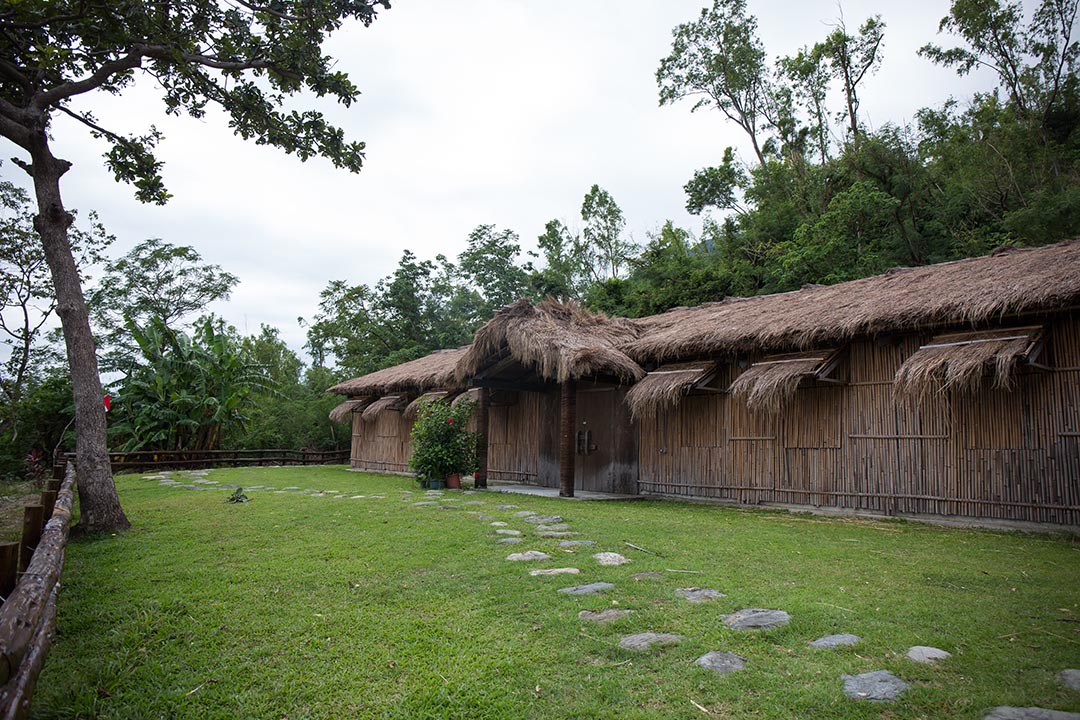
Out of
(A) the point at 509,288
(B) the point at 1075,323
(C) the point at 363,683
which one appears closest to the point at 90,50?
(C) the point at 363,683

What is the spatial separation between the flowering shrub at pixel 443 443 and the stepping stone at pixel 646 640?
836 centimetres

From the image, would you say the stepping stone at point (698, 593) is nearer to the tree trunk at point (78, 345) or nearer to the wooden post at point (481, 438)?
the tree trunk at point (78, 345)

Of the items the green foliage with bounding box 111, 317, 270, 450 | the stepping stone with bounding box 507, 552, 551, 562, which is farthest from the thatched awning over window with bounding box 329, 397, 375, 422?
the stepping stone with bounding box 507, 552, 551, 562

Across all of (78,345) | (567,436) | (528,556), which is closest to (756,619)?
(528,556)

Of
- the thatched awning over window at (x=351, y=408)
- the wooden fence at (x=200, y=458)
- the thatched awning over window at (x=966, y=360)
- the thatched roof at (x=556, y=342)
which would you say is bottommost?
the wooden fence at (x=200, y=458)

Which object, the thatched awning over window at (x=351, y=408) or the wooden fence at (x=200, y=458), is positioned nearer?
the wooden fence at (x=200, y=458)

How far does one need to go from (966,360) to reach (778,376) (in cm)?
215

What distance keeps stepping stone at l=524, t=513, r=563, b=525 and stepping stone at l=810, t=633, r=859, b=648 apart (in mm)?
4073

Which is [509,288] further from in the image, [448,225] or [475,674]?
[475,674]

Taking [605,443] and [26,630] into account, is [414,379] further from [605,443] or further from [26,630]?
[26,630]

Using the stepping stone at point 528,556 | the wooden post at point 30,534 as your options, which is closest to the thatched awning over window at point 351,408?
the stepping stone at point 528,556

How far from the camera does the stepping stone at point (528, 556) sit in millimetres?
5108

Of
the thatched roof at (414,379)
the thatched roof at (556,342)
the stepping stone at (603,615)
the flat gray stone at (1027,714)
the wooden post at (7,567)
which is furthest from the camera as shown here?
the thatched roof at (414,379)

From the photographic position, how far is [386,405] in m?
16.5
